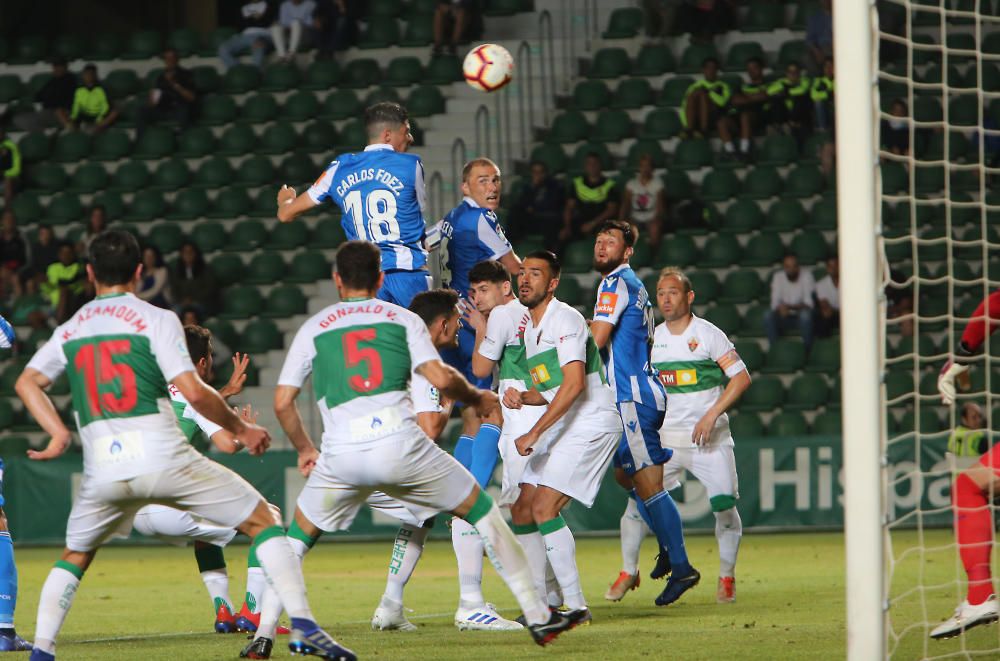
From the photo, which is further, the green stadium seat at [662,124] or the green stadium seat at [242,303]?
the green stadium seat at [662,124]

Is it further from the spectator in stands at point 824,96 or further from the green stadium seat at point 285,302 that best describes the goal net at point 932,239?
the green stadium seat at point 285,302

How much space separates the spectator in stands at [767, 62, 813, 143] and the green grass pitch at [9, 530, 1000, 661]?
6322 mm

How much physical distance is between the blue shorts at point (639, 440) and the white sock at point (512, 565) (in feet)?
9.14

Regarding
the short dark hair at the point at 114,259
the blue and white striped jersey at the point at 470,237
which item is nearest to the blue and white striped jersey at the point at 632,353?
the blue and white striped jersey at the point at 470,237

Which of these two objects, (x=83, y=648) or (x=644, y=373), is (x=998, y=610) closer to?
(x=644, y=373)

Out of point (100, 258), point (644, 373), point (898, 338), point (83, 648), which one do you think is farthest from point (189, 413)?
point (898, 338)

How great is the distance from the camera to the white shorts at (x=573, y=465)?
8.05 metres

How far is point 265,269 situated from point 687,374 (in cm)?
981

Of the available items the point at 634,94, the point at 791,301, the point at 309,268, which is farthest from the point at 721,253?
the point at 309,268

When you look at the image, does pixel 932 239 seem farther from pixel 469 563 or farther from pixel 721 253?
pixel 469 563

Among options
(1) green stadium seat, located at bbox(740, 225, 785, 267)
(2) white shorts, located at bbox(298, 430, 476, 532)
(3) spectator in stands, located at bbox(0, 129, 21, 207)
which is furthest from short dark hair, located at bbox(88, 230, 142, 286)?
(3) spectator in stands, located at bbox(0, 129, 21, 207)

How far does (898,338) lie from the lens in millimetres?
17594

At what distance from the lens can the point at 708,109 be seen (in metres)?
19.2

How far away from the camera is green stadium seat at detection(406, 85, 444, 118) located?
2052cm
